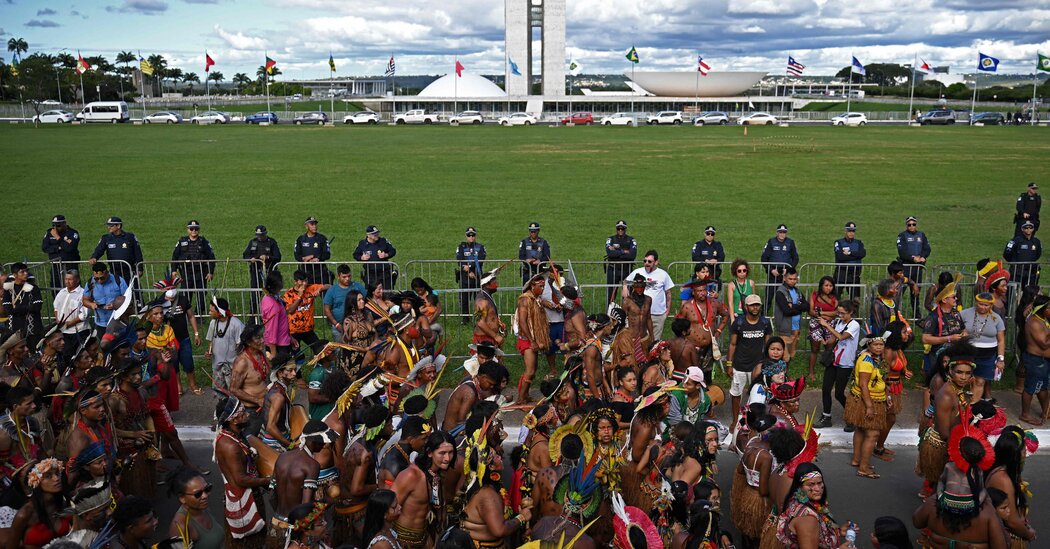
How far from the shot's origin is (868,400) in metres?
7.35

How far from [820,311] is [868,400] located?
291 centimetres

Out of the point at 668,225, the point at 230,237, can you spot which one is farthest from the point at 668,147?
the point at 230,237

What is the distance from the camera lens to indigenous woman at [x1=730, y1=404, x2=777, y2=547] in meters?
5.83

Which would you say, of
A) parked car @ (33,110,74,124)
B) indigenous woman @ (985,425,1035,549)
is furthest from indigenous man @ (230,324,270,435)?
parked car @ (33,110,74,124)

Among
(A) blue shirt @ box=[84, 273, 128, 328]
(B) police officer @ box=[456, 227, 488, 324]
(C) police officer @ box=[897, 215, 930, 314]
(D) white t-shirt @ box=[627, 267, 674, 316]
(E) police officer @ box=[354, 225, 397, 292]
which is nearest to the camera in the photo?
(A) blue shirt @ box=[84, 273, 128, 328]

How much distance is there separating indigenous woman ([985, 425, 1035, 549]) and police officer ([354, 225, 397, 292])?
861 cm

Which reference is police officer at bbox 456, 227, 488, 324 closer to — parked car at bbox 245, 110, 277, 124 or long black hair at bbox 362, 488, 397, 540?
long black hair at bbox 362, 488, 397, 540

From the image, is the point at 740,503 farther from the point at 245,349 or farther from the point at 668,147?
the point at 668,147

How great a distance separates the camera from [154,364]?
25.5ft

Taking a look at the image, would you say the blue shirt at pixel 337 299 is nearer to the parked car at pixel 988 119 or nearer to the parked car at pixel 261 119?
the parked car at pixel 261 119

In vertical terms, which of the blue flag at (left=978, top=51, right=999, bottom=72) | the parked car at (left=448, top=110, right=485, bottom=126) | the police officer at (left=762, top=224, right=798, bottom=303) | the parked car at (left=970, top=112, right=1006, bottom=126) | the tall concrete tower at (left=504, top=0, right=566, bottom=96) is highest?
the tall concrete tower at (left=504, top=0, right=566, bottom=96)

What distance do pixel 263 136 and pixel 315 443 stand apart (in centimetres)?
4654

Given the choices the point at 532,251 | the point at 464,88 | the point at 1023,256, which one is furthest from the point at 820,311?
the point at 464,88

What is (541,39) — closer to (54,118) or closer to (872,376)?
(54,118)
